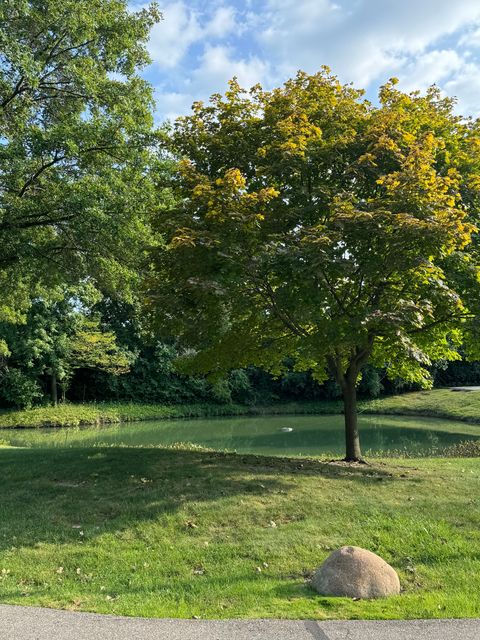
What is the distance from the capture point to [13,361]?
1492 inches

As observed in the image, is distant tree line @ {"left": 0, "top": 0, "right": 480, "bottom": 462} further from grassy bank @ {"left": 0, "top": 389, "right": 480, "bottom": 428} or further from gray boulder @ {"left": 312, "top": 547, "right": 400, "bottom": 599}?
grassy bank @ {"left": 0, "top": 389, "right": 480, "bottom": 428}

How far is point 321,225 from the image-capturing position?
8680 mm

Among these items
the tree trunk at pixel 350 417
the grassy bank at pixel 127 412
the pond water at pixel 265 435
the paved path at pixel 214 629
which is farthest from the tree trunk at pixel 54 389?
the paved path at pixel 214 629

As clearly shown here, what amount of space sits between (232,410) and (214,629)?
136ft

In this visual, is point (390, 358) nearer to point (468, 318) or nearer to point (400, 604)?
point (468, 318)

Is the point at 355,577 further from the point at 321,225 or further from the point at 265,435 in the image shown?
the point at 265,435

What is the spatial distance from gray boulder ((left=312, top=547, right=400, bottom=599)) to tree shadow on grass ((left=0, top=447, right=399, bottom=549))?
2882 mm

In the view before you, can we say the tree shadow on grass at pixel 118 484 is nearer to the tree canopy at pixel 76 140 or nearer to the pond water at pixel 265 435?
the tree canopy at pixel 76 140

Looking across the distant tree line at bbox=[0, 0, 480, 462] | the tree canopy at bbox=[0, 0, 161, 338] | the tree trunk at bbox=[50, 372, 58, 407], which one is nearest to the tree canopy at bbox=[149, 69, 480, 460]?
the distant tree line at bbox=[0, 0, 480, 462]

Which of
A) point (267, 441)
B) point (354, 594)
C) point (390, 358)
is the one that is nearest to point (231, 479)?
point (354, 594)

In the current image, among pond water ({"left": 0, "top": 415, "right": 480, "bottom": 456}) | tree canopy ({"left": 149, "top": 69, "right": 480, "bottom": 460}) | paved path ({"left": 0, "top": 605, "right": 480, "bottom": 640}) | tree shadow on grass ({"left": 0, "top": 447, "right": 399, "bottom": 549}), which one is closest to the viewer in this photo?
paved path ({"left": 0, "top": 605, "right": 480, "bottom": 640})

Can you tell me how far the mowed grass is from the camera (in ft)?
16.7

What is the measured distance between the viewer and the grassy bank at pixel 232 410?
36.3 metres

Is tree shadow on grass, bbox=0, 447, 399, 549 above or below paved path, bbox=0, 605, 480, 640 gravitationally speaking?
above
